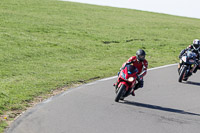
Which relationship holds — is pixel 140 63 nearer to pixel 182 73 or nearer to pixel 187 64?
pixel 182 73

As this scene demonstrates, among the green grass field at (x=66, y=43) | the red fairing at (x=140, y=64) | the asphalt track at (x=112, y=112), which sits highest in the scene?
the red fairing at (x=140, y=64)

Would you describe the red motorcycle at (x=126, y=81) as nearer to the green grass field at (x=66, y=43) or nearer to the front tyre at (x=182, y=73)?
the green grass field at (x=66, y=43)

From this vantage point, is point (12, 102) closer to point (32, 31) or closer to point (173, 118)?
point (173, 118)

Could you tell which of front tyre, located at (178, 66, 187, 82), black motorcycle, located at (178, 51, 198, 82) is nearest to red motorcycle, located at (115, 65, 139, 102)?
front tyre, located at (178, 66, 187, 82)

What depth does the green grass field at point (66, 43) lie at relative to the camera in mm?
13970

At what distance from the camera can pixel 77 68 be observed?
1714cm

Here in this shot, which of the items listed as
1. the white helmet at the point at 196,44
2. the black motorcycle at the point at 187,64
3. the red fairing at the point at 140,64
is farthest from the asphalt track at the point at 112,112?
the white helmet at the point at 196,44

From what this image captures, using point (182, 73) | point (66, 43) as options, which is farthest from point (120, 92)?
point (66, 43)

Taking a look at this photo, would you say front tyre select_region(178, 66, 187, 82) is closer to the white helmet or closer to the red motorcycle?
the white helmet

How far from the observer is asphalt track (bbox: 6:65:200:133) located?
909cm

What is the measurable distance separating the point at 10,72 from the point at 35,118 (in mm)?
5979

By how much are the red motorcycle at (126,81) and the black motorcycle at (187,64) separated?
3907mm

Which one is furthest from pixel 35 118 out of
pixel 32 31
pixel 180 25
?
pixel 180 25

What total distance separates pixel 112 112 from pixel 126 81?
54.1 inches
